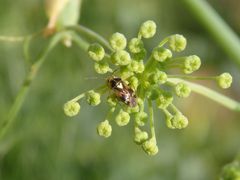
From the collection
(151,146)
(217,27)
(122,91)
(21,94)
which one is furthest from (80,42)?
(151,146)

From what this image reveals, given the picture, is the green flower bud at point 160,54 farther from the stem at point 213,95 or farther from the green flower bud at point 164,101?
the stem at point 213,95

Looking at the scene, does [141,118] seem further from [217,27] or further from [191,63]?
→ [217,27]

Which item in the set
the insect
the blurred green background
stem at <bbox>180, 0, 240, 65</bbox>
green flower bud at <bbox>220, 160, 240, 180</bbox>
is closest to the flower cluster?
the insect

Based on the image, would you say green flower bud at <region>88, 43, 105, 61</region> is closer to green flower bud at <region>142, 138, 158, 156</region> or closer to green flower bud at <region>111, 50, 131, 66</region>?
green flower bud at <region>111, 50, 131, 66</region>

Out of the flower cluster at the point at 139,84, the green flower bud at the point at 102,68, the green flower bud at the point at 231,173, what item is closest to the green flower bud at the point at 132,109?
the flower cluster at the point at 139,84

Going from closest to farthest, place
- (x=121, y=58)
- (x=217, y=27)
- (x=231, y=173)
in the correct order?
(x=121, y=58) < (x=231, y=173) < (x=217, y=27)

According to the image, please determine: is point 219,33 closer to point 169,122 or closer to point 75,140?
point 169,122
